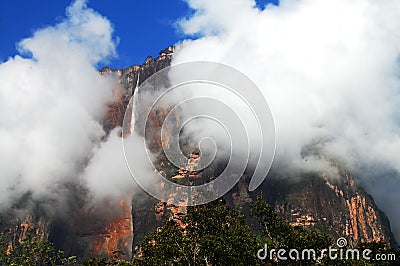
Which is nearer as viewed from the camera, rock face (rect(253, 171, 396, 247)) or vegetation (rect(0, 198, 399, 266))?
vegetation (rect(0, 198, 399, 266))

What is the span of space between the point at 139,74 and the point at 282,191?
258 feet

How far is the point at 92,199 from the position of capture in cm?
15688

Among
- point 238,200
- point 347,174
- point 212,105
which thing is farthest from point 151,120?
point 212,105

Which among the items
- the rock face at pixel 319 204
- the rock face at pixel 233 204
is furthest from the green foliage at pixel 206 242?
the rock face at pixel 233 204

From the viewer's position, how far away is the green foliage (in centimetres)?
3631

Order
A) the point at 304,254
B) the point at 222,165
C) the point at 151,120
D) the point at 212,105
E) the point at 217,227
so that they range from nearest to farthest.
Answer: the point at 304,254
the point at 217,227
the point at 212,105
the point at 222,165
the point at 151,120

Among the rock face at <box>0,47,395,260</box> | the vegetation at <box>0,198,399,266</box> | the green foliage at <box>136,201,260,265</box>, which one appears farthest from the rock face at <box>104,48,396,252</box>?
the green foliage at <box>136,201,260,265</box>

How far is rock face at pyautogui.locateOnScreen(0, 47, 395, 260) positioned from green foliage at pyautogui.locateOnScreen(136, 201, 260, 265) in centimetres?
9096

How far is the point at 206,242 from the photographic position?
121ft

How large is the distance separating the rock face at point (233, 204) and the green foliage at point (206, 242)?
91.0m

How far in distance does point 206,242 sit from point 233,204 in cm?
10519

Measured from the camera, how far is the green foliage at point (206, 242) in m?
36.3

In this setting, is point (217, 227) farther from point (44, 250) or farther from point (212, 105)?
point (44, 250)

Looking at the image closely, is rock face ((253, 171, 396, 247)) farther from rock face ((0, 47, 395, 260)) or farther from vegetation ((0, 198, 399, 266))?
vegetation ((0, 198, 399, 266))
